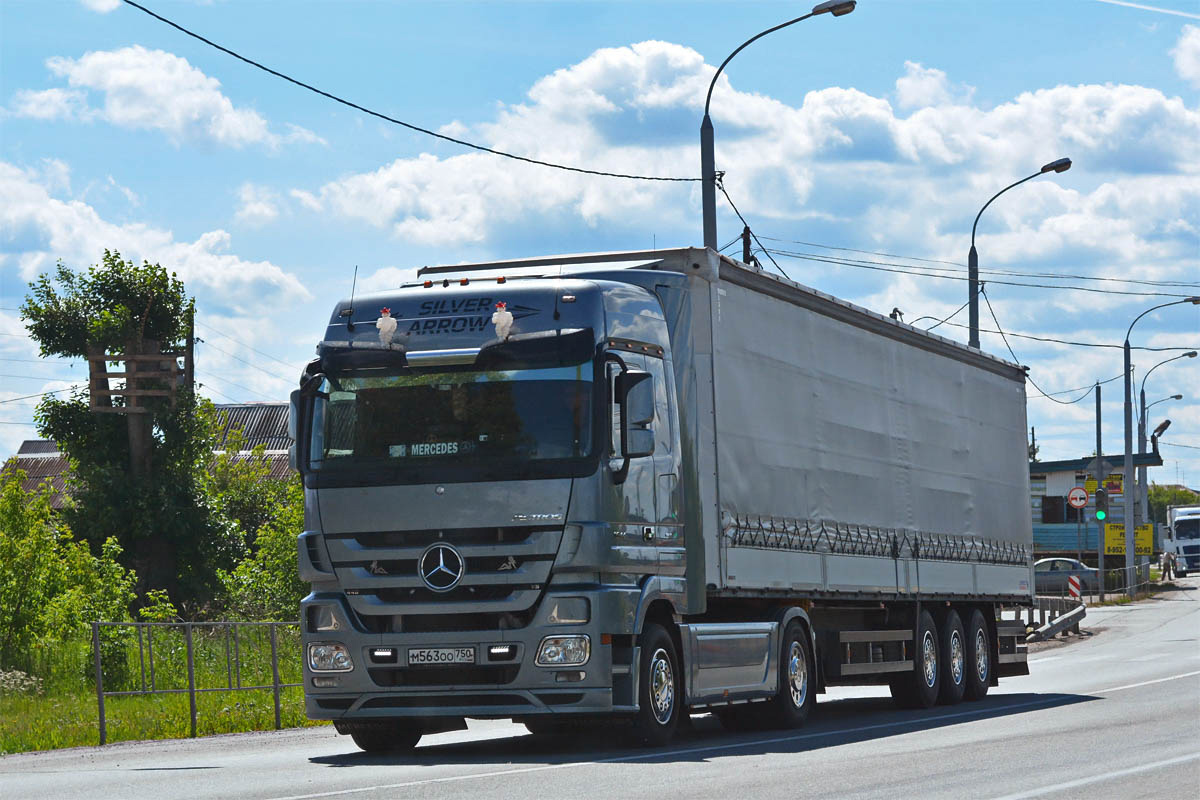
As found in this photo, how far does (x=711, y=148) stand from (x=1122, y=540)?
43758 millimetres

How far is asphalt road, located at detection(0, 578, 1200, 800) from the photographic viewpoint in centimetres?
1065

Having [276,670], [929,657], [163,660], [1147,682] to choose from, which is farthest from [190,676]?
[1147,682]

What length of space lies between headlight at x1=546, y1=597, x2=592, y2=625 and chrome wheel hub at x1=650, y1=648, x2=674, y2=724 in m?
0.96

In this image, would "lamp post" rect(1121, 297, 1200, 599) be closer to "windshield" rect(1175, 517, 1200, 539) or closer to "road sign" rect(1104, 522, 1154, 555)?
"road sign" rect(1104, 522, 1154, 555)

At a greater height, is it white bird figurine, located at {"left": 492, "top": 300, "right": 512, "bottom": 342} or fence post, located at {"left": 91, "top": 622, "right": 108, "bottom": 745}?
white bird figurine, located at {"left": 492, "top": 300, "right": 512, "bottom": 342}

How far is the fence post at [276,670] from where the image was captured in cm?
1858

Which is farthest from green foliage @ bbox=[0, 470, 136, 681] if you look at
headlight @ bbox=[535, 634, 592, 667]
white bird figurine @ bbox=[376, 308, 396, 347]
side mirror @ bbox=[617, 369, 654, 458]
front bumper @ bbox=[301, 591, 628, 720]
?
side mirror @ bbox=[617, 369, 654, 458]

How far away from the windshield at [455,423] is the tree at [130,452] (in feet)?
118

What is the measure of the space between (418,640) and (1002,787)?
465 centimetres

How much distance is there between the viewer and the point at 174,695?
704 inches

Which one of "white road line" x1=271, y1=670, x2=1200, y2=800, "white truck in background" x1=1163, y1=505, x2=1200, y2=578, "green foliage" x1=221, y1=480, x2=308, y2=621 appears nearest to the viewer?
"white road line" x1=271, y1=670, x2=1200, y2=800

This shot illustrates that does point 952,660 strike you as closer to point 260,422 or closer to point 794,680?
point 794,680

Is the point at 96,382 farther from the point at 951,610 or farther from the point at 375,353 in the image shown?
the point at 375,353

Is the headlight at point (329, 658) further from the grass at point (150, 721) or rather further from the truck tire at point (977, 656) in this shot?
the truck tire at point (977, 656)
